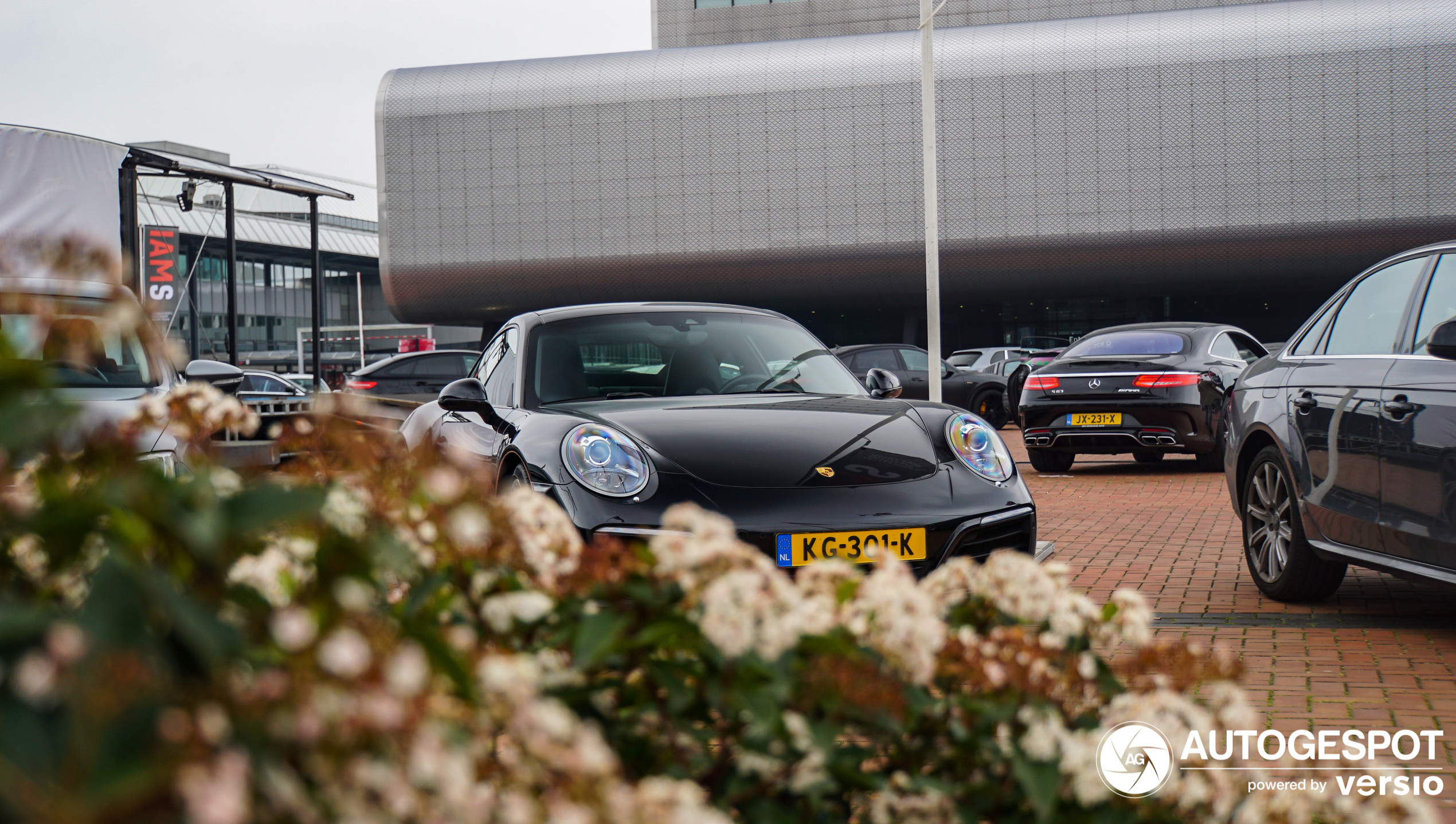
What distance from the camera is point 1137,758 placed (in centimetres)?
153

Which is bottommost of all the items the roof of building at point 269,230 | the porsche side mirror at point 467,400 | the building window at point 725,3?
the porsche side mirror at point 467,400

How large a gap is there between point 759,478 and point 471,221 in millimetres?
45864

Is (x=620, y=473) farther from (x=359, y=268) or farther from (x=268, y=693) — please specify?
(x=359, y=268)

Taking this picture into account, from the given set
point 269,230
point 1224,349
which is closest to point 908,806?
point 1224,349

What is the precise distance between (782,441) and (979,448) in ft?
2.86

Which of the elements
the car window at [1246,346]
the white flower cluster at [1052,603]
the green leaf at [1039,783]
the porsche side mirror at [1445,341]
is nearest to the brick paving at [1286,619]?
the porsche side mirror at [1445,341]

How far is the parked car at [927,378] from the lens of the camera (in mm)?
20453

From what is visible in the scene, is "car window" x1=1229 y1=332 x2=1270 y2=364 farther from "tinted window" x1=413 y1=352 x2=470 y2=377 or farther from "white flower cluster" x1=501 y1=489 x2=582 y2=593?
"white flower cluster" x1=501 y1=489 x2=582 y2=593

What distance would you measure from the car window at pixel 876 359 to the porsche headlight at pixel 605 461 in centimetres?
1697

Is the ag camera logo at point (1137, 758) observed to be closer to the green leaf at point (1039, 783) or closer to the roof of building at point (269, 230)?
the green leaf at point (1039, 783)

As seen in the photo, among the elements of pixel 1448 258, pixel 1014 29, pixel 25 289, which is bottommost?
pixel 25 289

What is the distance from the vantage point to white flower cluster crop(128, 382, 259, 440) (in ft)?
5.54

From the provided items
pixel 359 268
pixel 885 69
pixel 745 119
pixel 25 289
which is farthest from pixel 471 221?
pixel 25 289

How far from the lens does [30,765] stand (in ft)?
2.54
